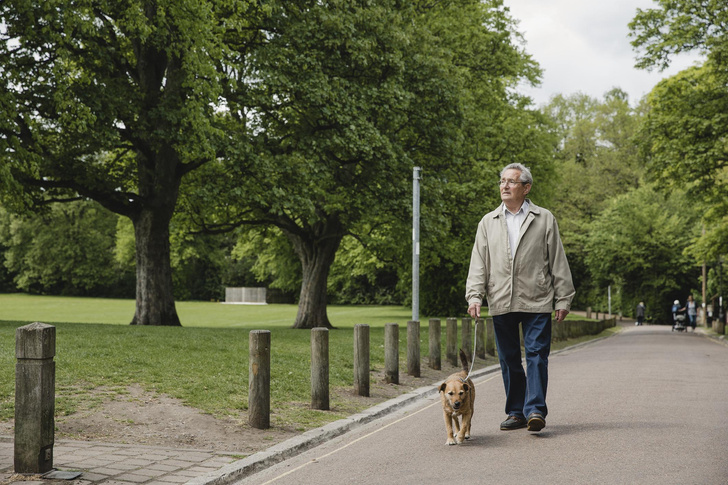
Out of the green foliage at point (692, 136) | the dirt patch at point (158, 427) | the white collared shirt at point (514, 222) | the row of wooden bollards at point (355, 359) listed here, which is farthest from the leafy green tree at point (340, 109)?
the white collared shirt at point (514, 222)

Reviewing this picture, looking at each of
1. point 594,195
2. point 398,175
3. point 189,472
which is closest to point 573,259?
point 594,195

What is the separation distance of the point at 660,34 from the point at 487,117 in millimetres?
7555

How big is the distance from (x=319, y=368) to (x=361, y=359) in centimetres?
128

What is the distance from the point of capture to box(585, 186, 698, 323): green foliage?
5266 cm

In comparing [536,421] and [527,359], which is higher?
[527,359]

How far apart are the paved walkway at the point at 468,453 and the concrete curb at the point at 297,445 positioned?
0.4 inches

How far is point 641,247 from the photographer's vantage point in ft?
174

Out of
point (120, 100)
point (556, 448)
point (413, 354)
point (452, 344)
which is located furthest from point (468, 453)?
point (120, 100)

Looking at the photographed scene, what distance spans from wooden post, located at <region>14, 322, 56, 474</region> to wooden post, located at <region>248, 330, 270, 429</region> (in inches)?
94.4

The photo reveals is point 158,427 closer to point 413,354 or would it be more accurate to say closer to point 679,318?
point 413,354

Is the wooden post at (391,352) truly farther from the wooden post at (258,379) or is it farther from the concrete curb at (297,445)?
the wooden post at (258,379)

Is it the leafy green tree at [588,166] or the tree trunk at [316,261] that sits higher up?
the leafy green tree at [588,166]

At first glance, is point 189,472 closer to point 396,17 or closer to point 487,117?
point 396,17

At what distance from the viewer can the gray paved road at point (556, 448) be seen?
5.22 metres
